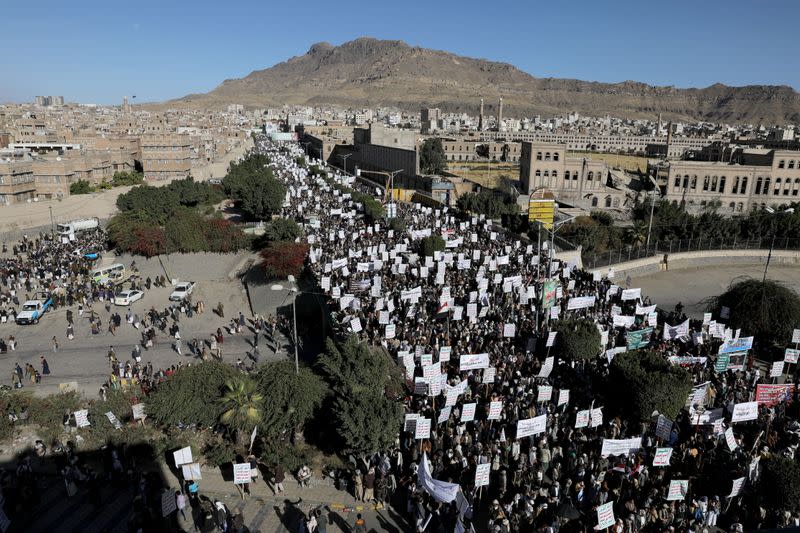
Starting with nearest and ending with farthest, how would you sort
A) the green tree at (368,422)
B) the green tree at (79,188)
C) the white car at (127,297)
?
the green tree at (368,422) < the white car at (127,297) < the green tree at (79,188)

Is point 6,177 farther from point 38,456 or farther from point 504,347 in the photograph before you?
point 504,347

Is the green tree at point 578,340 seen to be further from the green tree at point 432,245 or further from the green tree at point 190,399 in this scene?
the green tree at point 432,245

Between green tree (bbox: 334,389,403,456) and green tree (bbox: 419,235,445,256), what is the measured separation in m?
18.3

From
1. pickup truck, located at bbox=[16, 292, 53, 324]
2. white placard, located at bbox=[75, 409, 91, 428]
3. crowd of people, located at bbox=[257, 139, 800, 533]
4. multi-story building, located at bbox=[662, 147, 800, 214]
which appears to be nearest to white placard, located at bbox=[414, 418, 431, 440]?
crowd of people, located at bbox=[257, 139, 800, 533]

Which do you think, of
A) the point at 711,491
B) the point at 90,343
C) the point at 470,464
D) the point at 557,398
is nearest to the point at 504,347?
the point at 557,398

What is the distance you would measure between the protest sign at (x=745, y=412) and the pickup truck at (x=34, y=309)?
3110cm

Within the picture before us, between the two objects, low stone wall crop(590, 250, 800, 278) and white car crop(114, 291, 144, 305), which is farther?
low stone wall crop(590, 250, 800, 278)

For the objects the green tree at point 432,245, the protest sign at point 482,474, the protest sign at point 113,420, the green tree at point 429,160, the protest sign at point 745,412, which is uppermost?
the green tree at point 429,160

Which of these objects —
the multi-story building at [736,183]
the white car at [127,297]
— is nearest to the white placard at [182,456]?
the white car at [127,297]

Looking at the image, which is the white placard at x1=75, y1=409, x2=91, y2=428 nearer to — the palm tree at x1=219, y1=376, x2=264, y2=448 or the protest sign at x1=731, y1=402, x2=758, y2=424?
the palm tree at x1=219, y1=376, x2=264, y2=448

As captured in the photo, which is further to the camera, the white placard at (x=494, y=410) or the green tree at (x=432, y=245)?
the green tree at (x=432, y=245)

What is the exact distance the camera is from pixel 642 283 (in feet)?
123

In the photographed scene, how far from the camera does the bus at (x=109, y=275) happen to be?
1383 inches

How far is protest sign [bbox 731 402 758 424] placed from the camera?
14422 mm
